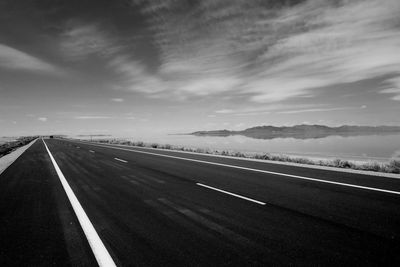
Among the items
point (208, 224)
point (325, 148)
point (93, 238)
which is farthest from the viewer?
point (325, 148)

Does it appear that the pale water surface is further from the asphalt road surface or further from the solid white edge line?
the solid white edge line

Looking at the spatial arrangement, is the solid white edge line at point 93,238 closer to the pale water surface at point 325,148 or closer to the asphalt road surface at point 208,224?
the asphalt road surface at point 208,224

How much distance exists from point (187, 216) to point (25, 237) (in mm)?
3112

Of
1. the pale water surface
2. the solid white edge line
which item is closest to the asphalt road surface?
the solid white edge line

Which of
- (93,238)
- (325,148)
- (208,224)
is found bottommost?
(93,238)

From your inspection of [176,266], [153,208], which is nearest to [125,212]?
[153,208]

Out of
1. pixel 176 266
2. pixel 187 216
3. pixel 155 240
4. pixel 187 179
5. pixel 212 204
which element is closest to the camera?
pixel 176 266

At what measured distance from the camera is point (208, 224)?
5281 mm

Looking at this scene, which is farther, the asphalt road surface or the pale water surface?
the pale water surface

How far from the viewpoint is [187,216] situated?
5.83m

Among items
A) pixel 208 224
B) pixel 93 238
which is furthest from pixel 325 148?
pixel 93 238

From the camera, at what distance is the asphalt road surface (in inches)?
153

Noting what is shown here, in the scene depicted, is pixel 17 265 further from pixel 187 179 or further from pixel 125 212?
pixel 187 179

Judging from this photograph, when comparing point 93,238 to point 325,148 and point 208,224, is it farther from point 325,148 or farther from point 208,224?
point 325,148
